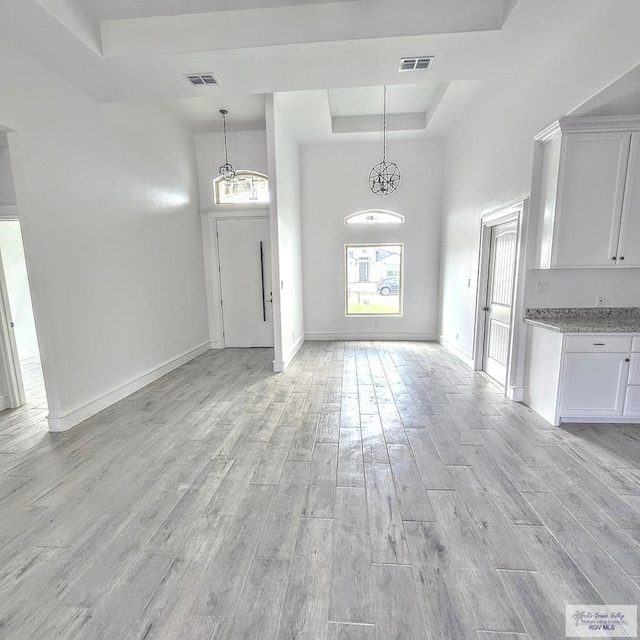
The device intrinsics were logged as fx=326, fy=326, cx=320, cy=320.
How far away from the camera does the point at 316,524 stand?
1878mm

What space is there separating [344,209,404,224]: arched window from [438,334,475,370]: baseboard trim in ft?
8.01

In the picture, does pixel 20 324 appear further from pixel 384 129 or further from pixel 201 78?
pixel 384 129

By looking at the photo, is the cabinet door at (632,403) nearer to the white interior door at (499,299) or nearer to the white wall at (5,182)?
the white interior door at (499,299)

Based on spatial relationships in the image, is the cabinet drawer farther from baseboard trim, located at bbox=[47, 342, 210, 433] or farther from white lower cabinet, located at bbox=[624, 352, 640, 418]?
baseboard trim, located at bbox=[47, 342, 210, 433]

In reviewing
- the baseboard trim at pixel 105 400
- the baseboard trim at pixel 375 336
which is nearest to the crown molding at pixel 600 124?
the baseboard trim at pixel 375 336

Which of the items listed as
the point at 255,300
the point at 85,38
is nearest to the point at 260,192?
the point at 255,300

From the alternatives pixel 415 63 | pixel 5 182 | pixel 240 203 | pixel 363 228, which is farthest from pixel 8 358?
pixel 363 228

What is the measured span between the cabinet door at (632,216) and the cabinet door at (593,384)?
35.6 inches

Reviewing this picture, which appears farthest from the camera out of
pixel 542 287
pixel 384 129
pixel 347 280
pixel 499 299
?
pixel 347 280

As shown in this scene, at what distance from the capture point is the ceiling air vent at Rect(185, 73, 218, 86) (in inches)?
121

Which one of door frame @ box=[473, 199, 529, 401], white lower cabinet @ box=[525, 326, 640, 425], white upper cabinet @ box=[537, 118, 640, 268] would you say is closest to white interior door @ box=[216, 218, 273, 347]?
door frame @ box=[473, 199, 529, 401]

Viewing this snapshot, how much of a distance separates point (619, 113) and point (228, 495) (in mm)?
4326

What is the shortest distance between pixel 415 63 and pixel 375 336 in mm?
4608

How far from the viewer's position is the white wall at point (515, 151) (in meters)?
2.34
